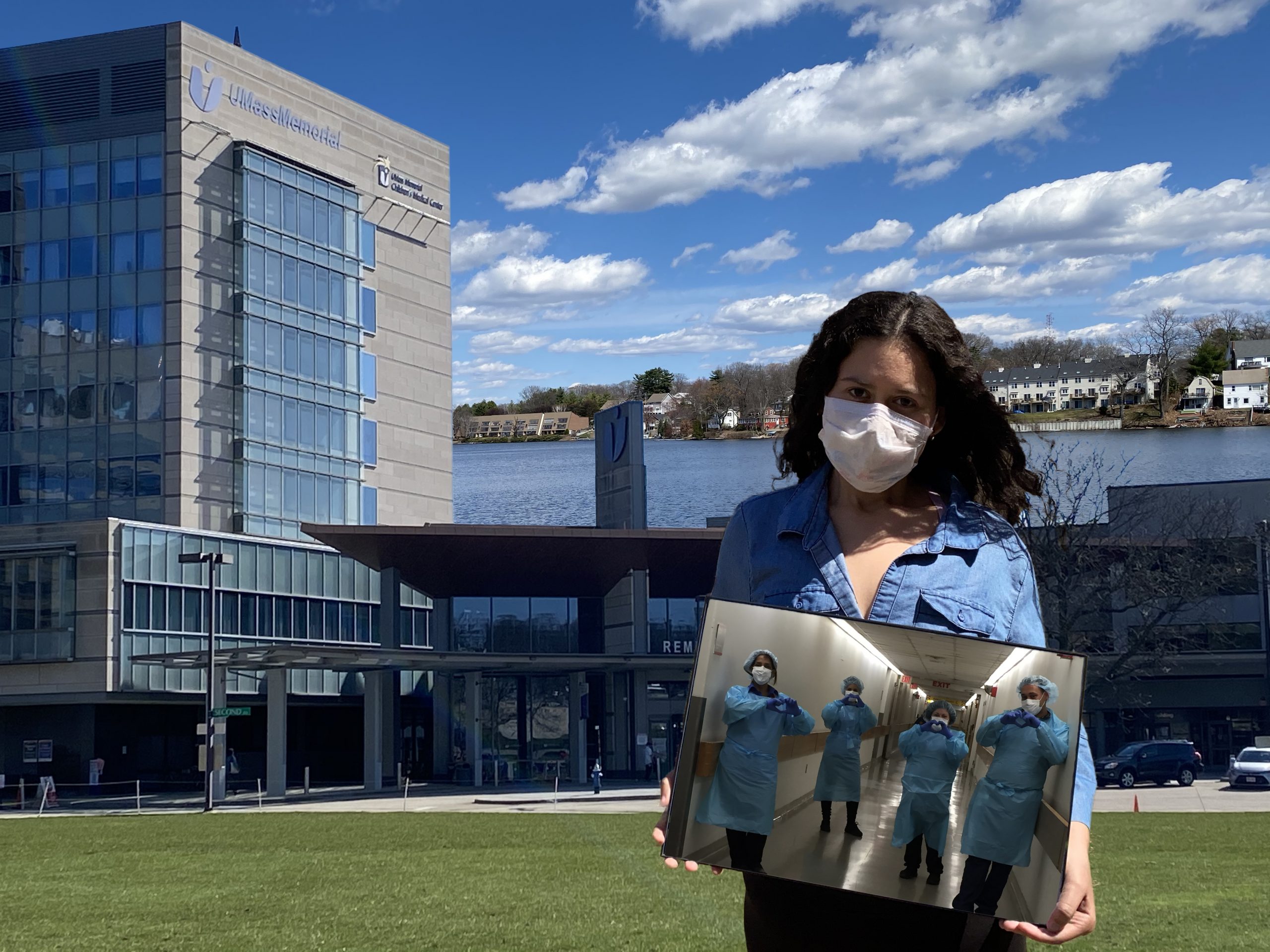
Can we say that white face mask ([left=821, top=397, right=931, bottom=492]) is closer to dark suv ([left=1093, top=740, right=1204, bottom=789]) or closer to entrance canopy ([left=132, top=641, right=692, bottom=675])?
entrance canopy ([left=132, top=641, right=692, bottom=675])

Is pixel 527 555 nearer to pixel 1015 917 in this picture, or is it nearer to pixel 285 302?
pixel 285 302

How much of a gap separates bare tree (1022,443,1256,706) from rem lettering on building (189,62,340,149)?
1454 inches

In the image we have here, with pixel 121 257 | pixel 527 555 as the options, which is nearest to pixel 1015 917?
pixel 527 555

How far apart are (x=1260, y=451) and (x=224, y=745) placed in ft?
181

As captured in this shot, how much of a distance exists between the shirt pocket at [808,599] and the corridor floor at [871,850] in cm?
39

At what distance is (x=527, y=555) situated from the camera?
170ft

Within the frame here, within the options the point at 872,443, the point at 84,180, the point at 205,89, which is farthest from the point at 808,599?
the point at 84,180

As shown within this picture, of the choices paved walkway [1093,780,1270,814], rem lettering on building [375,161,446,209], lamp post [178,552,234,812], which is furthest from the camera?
rem lettering on building [375,161,446,209]

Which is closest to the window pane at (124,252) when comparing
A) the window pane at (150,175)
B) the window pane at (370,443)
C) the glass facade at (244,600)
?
the window pane at (150,175)

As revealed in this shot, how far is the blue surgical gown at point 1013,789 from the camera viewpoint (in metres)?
2.57

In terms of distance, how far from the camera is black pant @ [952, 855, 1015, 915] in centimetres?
258

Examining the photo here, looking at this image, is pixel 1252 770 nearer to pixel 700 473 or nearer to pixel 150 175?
pixel 700 473

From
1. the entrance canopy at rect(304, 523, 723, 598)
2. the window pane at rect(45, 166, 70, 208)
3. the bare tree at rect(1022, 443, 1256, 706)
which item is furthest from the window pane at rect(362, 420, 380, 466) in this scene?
the bare tree at rect(1022, 443, 1256, 706)

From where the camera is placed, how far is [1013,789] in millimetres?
2586
